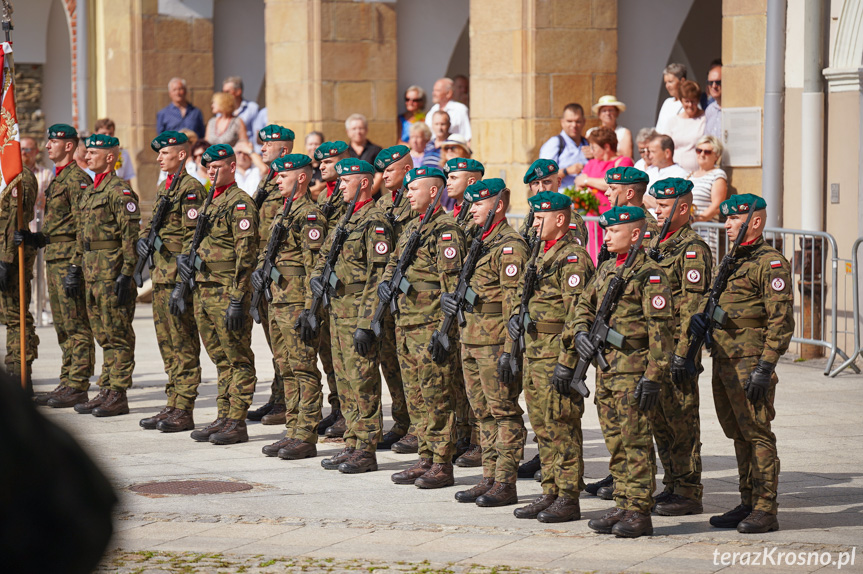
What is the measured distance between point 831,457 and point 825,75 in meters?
4.77

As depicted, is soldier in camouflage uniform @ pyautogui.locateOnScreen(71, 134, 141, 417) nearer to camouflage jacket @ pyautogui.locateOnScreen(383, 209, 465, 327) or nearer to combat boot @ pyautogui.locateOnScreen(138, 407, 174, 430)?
combat boot @ pyautogui.locateOnScreen(138, 407, 174, 430)

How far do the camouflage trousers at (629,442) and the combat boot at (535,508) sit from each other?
0.54m

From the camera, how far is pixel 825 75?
11.6m

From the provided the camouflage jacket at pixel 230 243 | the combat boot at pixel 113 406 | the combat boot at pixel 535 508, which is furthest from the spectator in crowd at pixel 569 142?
the combat boot at pixel 535 508

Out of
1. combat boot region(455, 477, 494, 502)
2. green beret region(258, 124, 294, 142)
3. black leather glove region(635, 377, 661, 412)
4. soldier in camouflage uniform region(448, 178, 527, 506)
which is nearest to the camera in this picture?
black leather glove region(635, 377, 661, 412)

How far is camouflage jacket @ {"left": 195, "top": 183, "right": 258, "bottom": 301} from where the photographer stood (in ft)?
29.3

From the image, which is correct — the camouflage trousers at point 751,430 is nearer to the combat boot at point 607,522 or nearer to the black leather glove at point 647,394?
the black leather glove at point 647,394

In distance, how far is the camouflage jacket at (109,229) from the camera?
9898 millimetres

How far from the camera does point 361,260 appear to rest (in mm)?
8141

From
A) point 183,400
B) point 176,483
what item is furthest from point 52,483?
point 183,400

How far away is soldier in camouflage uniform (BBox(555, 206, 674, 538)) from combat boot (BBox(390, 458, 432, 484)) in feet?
5.15

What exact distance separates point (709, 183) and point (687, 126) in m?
0.89

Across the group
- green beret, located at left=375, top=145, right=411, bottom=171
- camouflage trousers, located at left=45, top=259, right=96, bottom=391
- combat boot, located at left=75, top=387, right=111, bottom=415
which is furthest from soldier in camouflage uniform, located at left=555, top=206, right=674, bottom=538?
camouflage trousers, located at left=45, top=259, right=96, bottom=391

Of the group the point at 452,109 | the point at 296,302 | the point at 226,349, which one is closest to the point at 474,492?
the point at 296,302
